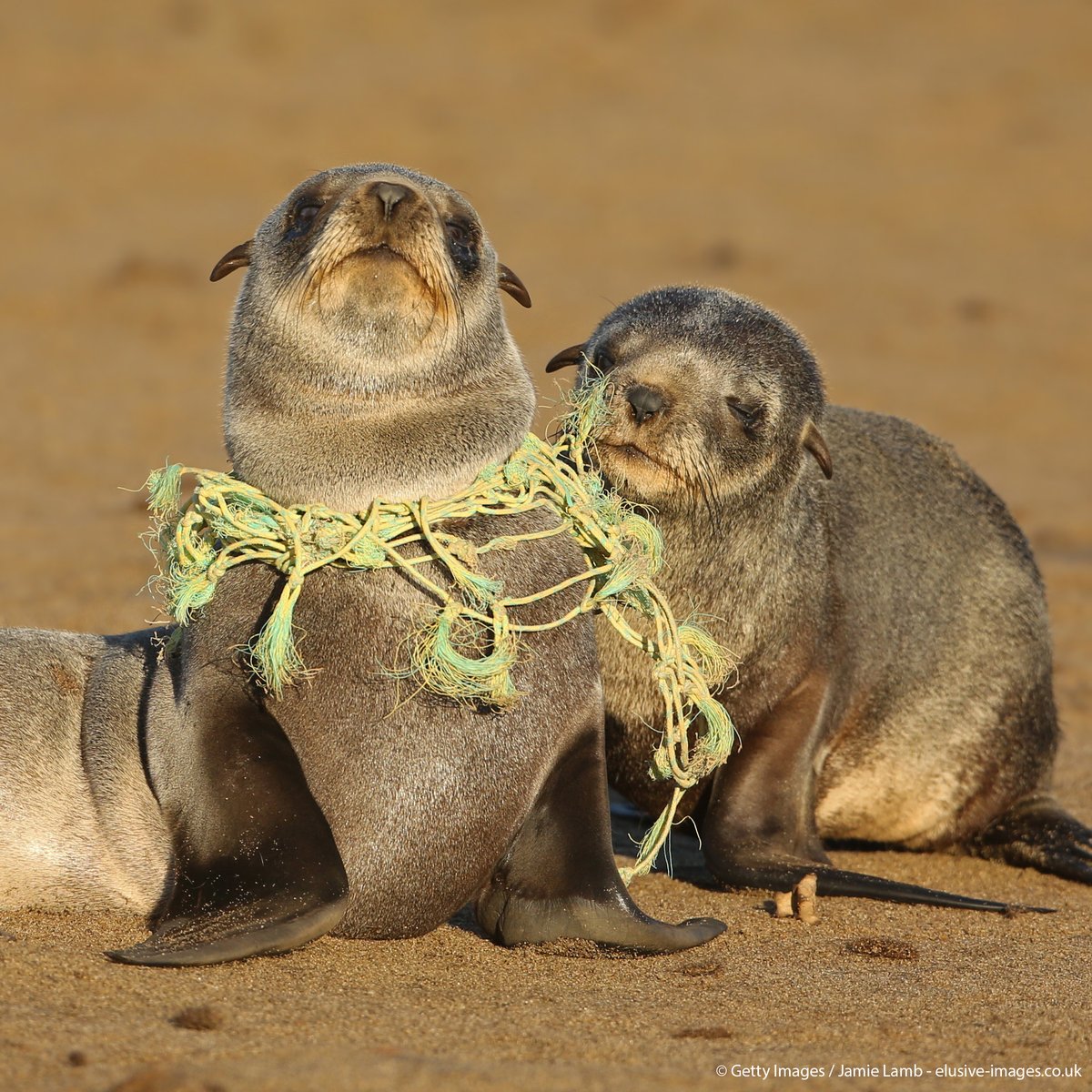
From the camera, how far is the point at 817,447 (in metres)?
6.35

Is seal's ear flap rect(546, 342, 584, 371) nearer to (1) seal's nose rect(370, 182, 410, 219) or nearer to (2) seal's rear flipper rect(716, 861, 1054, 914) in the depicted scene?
(1) seal's nose rect(370, 182, 410, 219)

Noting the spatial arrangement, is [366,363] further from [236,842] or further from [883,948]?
[883,948]

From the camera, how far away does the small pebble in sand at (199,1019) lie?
3.74 m

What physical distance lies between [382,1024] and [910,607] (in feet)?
11.6

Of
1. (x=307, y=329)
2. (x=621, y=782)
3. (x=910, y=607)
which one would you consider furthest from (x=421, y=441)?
(x=910, y=607)

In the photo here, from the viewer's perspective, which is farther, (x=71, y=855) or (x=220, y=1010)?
(x=71, y=855)

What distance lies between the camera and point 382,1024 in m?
3.88

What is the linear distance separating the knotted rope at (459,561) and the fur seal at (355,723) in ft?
0.18

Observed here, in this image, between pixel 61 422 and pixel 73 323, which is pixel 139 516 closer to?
pixel 61 422

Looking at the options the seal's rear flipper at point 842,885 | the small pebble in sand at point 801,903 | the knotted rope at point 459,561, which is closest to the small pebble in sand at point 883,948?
the small pebble in sand at point 801,903

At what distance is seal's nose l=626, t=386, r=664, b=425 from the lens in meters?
5.80

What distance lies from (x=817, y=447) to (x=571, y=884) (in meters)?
2.29

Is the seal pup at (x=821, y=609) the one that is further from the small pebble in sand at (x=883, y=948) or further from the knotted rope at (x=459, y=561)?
the knotted rope at (x=459, y=561)

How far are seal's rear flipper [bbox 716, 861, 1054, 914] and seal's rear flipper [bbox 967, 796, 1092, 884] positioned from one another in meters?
0.75
